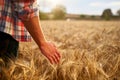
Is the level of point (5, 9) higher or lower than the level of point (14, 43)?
higher

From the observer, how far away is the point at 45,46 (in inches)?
65.9

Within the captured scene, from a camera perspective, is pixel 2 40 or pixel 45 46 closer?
pixel 45 46

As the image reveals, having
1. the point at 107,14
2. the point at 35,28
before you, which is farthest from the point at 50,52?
the point at 107,14

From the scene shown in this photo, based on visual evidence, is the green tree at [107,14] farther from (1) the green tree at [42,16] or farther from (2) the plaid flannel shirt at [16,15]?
(2) the plaid flannel shirt at [16,15]

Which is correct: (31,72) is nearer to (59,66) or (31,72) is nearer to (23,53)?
(59,66)

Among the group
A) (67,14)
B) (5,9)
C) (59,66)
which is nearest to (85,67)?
(59,66)

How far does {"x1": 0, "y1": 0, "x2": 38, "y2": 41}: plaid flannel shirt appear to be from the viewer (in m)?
1.69

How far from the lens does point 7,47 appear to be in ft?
6.41

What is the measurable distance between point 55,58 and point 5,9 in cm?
41

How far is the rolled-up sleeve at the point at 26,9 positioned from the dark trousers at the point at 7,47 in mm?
241

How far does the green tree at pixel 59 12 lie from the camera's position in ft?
173

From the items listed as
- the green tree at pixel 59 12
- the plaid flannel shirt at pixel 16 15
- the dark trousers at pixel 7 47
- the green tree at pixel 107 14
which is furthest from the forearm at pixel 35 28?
the green tree at pixel 59 12

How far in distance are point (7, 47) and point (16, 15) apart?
26 centimetres

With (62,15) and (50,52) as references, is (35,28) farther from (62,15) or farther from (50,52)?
(62,15)
